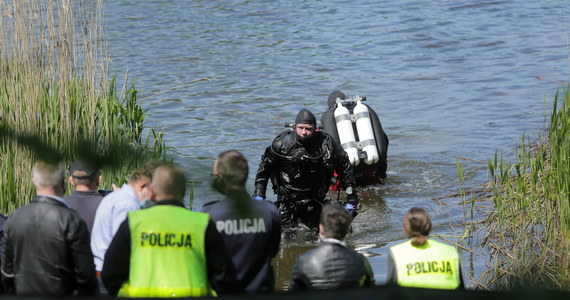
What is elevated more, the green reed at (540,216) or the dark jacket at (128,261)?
the dark jacket at (128,261)

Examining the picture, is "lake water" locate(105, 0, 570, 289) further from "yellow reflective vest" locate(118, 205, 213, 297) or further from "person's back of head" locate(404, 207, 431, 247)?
"yellow reflective vest" locate(118, 205, 213, 297)

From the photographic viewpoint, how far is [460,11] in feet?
78.3

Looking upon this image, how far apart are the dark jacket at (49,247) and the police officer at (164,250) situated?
0.42 metres

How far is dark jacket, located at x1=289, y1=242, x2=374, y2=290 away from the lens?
409cm

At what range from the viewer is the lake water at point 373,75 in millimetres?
12500

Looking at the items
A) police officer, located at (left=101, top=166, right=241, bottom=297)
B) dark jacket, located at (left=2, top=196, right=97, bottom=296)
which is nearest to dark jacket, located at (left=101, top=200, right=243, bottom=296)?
police officer, located at (left=101, top=166, right=241, bottom=297)

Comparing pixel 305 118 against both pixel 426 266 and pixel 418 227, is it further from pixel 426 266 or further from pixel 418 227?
pixel 426 266

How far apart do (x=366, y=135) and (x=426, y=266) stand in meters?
6.57

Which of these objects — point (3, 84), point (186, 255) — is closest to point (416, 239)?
point (186, 255)

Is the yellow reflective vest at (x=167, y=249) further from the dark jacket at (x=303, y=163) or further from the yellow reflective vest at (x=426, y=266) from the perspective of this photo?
the dark jacket at (x=303, y=163)

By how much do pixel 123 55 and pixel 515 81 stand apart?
8.40 metres

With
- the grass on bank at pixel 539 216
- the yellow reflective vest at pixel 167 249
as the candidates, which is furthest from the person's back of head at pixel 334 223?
the grass on bank at pixel 539 216

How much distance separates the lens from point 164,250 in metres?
3.68

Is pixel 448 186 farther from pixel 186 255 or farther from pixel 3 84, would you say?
pixel 186 255
